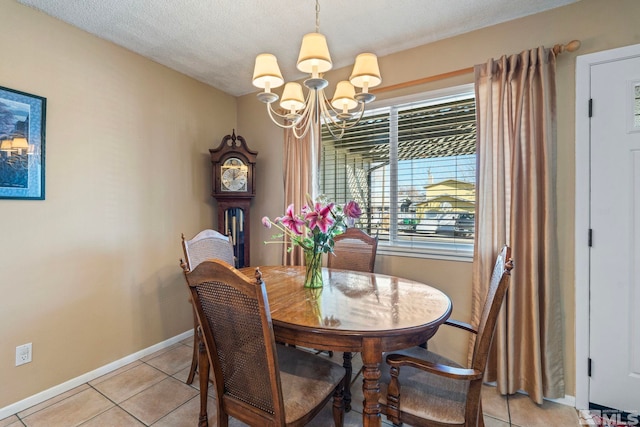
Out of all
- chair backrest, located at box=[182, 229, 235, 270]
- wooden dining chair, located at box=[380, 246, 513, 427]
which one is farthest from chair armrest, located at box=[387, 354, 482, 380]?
chair backrest, located at box=[182, 229, 235, 270]

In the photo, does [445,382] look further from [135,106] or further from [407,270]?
[135,106]

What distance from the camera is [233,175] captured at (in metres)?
3.00

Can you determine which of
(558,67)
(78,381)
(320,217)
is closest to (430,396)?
(320,217)

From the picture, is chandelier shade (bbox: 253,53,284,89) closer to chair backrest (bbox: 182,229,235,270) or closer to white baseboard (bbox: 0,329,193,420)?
chair backrest (bbox: 182,229,235,270)

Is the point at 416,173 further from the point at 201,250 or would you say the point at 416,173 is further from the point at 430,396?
the point at 201,250

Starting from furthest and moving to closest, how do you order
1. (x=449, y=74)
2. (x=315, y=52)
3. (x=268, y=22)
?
1. (x=449, y=74)
2. (x=268, y=22)
3. (x=315, y=52)

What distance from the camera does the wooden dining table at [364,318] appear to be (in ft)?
3.95

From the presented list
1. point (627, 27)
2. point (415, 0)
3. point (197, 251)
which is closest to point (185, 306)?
point (197, 251)

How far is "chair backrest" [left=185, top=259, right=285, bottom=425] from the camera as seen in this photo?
3.51ft

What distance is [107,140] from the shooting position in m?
2.35

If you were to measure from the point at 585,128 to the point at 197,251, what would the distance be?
2684 mm

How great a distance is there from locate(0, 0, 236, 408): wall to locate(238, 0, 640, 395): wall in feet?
4.65

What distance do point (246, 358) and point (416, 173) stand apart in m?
1.95

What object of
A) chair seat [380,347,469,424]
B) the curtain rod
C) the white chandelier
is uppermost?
the curtain rod
